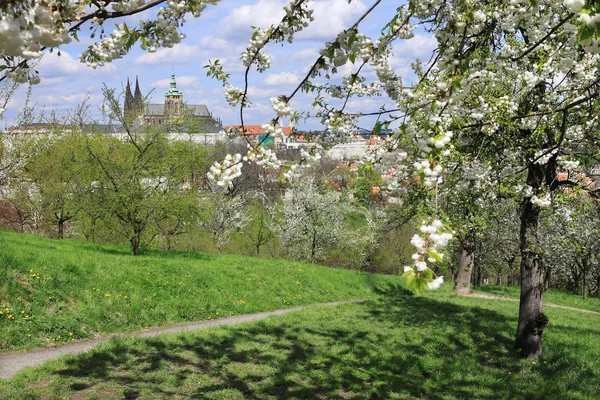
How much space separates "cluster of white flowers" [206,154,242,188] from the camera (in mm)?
2838

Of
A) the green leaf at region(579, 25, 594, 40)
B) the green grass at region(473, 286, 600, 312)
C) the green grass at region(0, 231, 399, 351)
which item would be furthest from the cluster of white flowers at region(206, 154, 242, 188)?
the green grass at region(473, 286, 600, 312)

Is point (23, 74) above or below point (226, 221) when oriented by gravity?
above

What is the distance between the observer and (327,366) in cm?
682

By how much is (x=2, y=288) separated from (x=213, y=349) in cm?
358

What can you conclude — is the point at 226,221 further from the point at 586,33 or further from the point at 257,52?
the point at 586,33

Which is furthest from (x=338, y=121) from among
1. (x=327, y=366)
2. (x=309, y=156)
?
(x=327, y=366)

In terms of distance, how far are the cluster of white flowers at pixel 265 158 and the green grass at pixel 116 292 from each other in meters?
5.85

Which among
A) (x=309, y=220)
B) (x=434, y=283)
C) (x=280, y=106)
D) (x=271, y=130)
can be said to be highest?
(x=280, y=106)

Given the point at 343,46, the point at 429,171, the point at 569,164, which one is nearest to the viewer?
the point at 429,171

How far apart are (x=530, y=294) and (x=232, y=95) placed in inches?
264

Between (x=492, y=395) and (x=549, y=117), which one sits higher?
(x=549, y=117)

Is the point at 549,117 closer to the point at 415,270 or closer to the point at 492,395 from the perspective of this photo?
the point at 492,395

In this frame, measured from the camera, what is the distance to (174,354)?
6949mm

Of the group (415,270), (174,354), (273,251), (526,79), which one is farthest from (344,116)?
(273,251)
